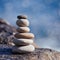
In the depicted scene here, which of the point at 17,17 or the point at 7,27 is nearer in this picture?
the point at 17,17

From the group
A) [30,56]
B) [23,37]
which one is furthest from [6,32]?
[30,56]

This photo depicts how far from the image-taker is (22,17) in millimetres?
8789

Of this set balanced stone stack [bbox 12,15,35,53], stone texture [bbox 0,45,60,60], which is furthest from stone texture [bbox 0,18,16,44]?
balanced stone stack [bbox 12,15,35,53]

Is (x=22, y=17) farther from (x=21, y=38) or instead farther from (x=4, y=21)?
(x=4, y=21)

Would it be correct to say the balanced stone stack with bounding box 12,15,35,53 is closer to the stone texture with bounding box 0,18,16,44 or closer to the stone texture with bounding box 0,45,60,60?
the stone texture with bounding box 0,45,60,60

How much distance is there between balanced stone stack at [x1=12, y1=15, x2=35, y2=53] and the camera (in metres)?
8.66

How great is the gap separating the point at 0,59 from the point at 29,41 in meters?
1.00

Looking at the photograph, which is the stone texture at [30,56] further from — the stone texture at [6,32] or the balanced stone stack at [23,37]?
the stone texture at [6,32]

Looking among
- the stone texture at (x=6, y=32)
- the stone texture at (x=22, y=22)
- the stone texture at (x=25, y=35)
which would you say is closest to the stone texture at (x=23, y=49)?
the stone texture at (x=25, y=35)

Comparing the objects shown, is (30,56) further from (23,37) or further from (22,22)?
(22,22)

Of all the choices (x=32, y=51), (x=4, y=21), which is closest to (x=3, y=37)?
(x=4, y=21)

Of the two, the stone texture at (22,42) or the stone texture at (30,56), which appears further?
the stone texture at (22,42)

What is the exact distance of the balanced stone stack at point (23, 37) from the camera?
8.66 m

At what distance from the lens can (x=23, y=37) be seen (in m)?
8.73
